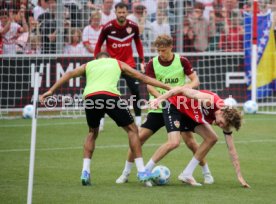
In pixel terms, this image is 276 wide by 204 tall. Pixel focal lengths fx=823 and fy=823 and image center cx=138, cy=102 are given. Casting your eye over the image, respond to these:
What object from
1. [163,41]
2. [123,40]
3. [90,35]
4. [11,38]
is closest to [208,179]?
[163,41]

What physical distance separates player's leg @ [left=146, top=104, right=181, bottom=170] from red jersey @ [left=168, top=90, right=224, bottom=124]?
0.09m

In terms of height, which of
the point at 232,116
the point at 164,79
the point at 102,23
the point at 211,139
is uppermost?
the point at 102,23

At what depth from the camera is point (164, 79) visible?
11414 mm

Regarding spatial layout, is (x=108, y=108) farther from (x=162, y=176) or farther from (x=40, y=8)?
(x=40, y=8)

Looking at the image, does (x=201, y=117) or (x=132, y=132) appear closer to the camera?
(x=132, y=132)

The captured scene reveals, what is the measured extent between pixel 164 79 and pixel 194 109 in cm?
75

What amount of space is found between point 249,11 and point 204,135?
10.4m

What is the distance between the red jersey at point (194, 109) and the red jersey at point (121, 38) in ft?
16.4

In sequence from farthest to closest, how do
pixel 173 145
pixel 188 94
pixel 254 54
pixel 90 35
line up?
pixel 90 35
pixel 254 54
pixel 173 145
pixel 188 94

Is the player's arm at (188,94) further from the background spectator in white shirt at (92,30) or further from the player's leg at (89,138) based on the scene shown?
the background spectator in white shirt at (92,30)

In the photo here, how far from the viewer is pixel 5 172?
11766mm

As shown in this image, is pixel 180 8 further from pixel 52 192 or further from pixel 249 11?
pixel 52 192

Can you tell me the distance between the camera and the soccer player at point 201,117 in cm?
1042

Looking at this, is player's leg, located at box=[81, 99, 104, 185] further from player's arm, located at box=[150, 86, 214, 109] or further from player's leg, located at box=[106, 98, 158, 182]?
player's arm, located at box=[150, 86, 214, 109]
